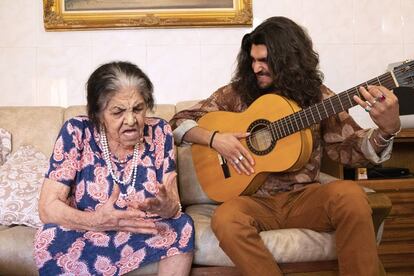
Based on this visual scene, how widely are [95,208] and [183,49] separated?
136 cm

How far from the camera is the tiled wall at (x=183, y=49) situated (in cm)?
256

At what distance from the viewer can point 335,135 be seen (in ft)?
5.80

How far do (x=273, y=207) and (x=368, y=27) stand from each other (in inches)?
61.7

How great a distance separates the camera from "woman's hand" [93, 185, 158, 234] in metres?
1.35

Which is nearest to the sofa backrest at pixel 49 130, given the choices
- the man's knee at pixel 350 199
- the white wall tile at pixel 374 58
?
the man's knee at pixel 350 199

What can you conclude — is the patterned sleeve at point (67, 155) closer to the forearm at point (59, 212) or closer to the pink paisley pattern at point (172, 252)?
the forearm at point (59, 212)

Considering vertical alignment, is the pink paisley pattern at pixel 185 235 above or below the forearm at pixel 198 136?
below

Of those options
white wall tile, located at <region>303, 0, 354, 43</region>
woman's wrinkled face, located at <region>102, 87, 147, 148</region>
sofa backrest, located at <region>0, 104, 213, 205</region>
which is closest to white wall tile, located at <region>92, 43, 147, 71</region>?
sofa backrest, located at <region>0, 104, 213, 205</region>

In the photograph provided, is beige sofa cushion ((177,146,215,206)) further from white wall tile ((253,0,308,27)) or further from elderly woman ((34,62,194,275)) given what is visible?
white wall tile ((253,0,308,27))

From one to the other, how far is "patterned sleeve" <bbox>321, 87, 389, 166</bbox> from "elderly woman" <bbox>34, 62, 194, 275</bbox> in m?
0.65

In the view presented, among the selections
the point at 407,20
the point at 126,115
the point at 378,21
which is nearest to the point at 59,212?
the point at 126,115

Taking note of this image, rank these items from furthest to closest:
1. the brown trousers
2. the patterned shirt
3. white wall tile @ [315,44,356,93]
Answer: white wall tile @ [315,44,356,93] → the patterned shirt → the brown trousers

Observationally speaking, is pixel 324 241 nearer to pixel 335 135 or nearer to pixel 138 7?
pixel 335 135

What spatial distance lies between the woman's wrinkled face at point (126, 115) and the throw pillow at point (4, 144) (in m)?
0.81
